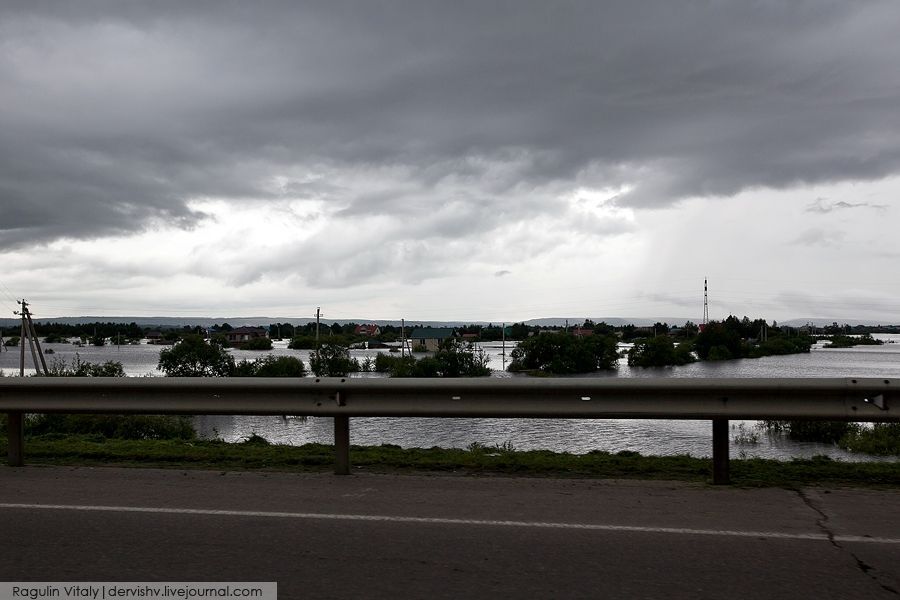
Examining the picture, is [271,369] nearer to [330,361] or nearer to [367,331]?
[330,361]

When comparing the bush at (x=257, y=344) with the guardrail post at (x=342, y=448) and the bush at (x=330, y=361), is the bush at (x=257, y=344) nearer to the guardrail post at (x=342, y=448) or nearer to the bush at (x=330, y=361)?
the bush at (x=330, y=361)

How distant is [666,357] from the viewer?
57062 mm

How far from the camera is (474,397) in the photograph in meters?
7.56

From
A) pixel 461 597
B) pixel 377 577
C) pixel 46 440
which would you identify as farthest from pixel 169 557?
pixel 46 440

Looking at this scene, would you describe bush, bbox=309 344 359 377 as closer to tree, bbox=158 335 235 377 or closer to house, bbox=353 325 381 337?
tree, bbox=158 335 235 377

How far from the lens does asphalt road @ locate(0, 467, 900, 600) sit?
182 inches

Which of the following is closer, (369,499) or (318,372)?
(369,499)

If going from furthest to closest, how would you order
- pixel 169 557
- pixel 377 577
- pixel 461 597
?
pixel 169 557
pixel 377 577
pixel 461 597

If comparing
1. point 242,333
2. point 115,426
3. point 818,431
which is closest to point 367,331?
point 242,333

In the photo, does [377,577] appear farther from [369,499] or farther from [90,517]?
[90,517]

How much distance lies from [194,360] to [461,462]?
2154 inches

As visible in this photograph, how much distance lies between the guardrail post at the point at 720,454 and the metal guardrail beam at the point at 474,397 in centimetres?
25

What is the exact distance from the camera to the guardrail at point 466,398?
700 centimetres

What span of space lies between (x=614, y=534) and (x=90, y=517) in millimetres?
4028
